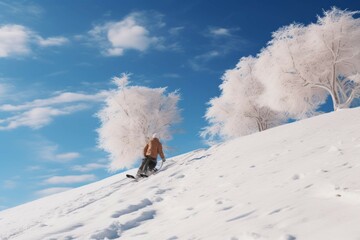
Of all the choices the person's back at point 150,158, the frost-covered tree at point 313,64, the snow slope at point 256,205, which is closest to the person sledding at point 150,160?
the person's back at point 150,158

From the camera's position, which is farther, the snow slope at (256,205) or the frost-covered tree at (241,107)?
the frost-covered tree at (241,107)

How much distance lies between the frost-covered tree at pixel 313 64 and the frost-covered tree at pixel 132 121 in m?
11.3

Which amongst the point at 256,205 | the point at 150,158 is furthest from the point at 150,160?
the point at 256,205

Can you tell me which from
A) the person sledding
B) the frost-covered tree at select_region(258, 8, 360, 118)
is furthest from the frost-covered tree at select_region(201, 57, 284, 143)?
the person sledding

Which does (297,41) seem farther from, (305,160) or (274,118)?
(305,160)

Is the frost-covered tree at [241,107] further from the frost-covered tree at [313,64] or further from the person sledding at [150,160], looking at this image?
the person sledding at [150,160]

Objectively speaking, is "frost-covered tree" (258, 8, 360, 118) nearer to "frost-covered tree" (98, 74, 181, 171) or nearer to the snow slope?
"frost-covered tree" (98, 74, 181, 171)

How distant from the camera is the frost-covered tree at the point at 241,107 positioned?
42.2m

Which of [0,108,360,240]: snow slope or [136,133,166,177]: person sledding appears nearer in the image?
[0,108,360,240]: snow slope

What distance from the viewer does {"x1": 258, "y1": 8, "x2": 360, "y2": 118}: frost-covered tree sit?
3189 centimetres

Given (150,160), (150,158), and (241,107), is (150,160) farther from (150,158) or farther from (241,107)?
(241,107)

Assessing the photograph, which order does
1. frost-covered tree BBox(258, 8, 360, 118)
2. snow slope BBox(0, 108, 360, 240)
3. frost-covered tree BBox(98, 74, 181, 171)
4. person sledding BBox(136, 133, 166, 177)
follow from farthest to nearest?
frost-covered tree BBox(98, 74, 181, 171)
frost-covered tree BBox(258, 8, 360, 118)
person sledding BBox(136, 133, 166, 177)
snow slope BBox(0, 108, 360, 240)

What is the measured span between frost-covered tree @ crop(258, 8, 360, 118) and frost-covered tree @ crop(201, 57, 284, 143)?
17.1 feet

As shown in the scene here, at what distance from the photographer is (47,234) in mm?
7707
